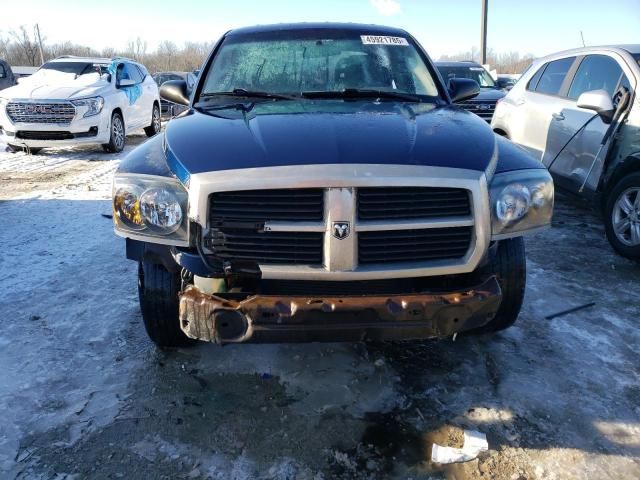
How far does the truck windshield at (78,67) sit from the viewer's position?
10.8 m

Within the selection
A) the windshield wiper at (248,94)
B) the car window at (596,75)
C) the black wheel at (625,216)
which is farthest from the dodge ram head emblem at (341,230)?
the car window at (596,75)

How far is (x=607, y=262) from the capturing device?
459cm

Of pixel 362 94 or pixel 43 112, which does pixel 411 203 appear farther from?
pixel 43 112

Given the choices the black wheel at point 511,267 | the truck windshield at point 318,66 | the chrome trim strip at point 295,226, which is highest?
the truck windshield at point 318,66

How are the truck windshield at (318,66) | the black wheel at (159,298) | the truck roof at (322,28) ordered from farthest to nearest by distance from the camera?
the truck roof at (322,28)
the truck windshield at (318,66)
the black wheel at (159,298)

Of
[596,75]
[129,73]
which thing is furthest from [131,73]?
[596,75]

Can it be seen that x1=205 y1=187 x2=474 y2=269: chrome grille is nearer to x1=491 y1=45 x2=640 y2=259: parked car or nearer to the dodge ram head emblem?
the dodge ram head emblem

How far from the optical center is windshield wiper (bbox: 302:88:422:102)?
3.38m

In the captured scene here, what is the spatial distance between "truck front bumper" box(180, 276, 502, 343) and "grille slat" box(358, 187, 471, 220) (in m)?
0.35

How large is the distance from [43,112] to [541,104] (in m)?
8.17

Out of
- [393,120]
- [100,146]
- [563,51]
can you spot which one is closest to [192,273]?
[393,120]

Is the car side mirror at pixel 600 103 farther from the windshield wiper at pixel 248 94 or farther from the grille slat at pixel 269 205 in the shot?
the grille slat at pixel 269 205

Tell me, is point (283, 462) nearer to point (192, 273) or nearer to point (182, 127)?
point (192, 273)

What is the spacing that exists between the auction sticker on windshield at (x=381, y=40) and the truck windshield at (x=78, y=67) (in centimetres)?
867
